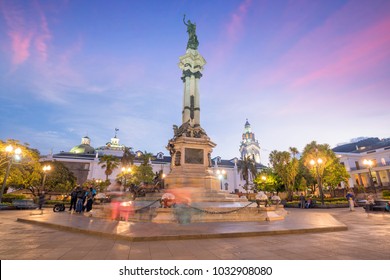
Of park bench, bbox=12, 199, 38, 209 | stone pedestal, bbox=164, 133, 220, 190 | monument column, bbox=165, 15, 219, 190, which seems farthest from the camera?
park bench, bbox=12, 199, 38, 209

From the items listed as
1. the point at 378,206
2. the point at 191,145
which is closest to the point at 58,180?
the point at 191,145

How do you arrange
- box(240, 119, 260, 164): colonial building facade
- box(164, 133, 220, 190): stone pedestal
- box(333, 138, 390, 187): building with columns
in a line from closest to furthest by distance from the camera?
1. box(164, 133, 220, 190): stone pedestal
2. box(333, 138, 390, 187): building with columns
3. box(240, 119, 260, 164): colonial building facade

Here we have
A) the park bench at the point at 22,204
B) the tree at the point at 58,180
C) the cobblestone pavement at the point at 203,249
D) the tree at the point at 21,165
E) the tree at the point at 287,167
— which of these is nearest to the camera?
the cobblestone pavement at the point at 203,249

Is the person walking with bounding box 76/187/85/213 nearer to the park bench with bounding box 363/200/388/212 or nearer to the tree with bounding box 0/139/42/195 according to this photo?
the tree with bounding box 0/139/42/195

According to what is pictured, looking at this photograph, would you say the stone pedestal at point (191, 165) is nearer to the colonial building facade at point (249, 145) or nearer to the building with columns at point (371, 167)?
the building with columns at point (371, 167)

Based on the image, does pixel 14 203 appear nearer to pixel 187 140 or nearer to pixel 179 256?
pixel 187 140

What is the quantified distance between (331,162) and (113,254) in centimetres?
3859

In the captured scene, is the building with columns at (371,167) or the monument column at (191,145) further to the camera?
the building with columns at (371,167)

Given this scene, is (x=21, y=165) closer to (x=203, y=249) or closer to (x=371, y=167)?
(x=203, y=249)

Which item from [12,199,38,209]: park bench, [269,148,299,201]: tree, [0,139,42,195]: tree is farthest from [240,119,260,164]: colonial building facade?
[12,199,38,209]: park bench

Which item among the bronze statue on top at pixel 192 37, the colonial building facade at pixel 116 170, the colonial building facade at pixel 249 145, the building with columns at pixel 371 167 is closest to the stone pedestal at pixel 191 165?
the bronze statue on top at pixel 192 37

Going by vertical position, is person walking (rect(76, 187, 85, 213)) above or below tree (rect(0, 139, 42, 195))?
below

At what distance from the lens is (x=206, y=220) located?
958cm
